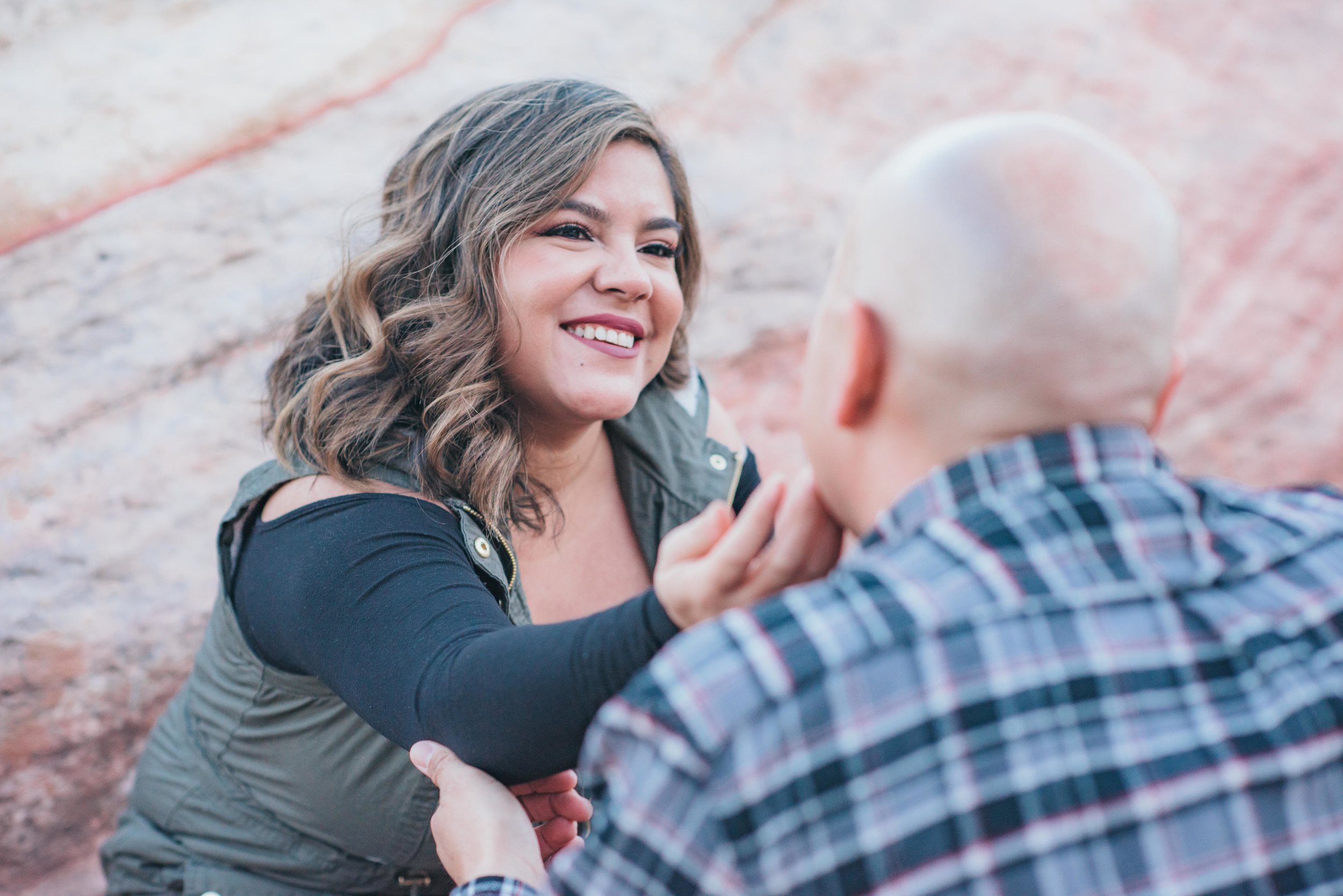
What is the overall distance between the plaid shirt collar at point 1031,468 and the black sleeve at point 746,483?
1.30 meters

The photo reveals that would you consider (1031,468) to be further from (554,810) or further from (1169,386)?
(554,810)

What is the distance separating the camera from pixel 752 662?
0.77 meters

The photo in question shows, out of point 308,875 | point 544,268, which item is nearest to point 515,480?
point 544,268

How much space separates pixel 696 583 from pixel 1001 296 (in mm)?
378

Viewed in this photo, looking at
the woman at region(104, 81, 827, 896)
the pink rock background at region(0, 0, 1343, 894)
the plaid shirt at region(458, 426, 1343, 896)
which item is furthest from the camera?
the pink rock background at region(0, 0, 1343, 894)

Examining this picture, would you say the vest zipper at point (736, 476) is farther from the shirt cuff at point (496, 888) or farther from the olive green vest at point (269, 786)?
the shirt cuff at point (496, 888)

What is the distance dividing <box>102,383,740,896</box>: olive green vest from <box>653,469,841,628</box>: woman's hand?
1.84 ft

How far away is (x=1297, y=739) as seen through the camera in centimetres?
79

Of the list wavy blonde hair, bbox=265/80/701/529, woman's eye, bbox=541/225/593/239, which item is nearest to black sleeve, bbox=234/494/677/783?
wavy blonde hair, bbox=265/80/701/529

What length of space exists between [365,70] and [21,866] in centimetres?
229

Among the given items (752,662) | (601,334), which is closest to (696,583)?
(752,662)

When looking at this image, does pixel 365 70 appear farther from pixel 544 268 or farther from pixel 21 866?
pixel 21 866

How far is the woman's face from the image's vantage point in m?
1.73

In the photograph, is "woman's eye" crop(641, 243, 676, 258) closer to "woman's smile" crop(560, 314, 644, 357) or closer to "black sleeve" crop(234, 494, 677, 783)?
"woman's smile" crop(560, 314, 644, 357)
